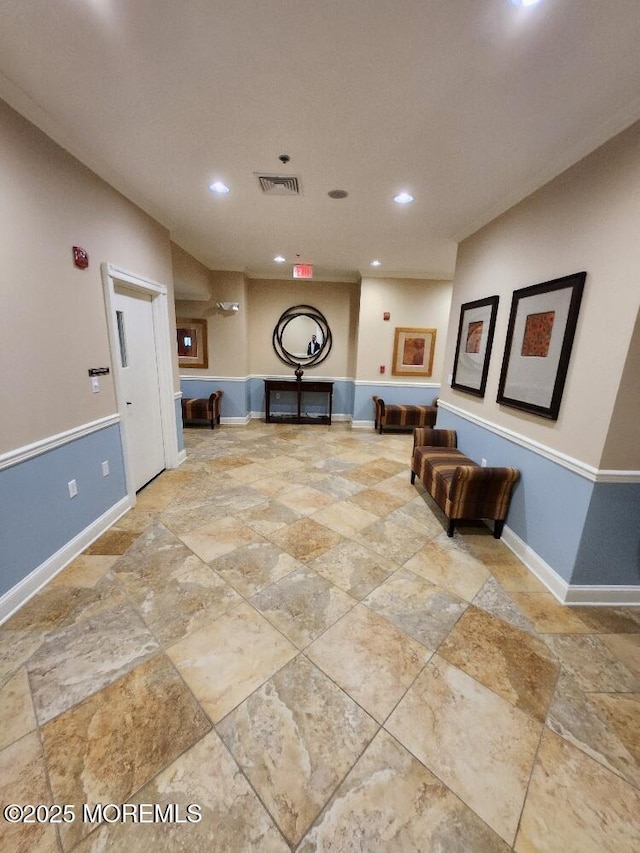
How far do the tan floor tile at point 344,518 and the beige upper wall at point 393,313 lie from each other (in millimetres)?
3438

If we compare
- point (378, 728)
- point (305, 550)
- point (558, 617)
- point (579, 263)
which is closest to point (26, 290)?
point (305, 550)

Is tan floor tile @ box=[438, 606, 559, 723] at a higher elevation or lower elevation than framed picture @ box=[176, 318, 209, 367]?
lower

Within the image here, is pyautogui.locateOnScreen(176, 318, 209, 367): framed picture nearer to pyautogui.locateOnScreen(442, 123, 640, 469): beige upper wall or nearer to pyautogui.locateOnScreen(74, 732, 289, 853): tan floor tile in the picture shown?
pyautogui.locateOnScreen(442, 123, 640, 469): beige upper wall

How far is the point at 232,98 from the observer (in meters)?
1.72

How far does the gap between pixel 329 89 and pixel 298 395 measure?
16.3 ft

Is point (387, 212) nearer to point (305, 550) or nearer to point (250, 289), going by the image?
point (305, 550)

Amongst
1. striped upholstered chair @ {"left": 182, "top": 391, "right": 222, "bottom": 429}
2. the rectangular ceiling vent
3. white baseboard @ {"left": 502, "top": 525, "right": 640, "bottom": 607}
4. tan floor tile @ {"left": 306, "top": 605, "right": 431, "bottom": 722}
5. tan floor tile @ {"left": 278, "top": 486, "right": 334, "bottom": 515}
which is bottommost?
tan floor tile @ {"left": 278, "top": 486, "right": 334, "bottom": 515}

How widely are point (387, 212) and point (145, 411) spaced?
10.3 feet

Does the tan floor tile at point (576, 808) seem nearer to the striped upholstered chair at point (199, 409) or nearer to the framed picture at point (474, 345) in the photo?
the framed picture at point (474, 345)

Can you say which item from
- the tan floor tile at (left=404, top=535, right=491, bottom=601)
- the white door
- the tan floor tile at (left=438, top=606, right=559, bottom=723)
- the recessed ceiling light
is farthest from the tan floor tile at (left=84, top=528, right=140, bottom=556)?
the recessed ceiling light

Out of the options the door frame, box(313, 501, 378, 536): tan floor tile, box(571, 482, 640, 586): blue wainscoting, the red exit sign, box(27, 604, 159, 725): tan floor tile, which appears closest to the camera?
box(27, 604, 159, 725): tan floor tile

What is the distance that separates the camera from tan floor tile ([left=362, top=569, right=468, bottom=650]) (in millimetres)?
1766

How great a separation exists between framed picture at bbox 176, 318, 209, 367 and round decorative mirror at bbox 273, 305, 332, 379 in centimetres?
134

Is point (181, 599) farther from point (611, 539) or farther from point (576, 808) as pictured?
point (611, 539)
